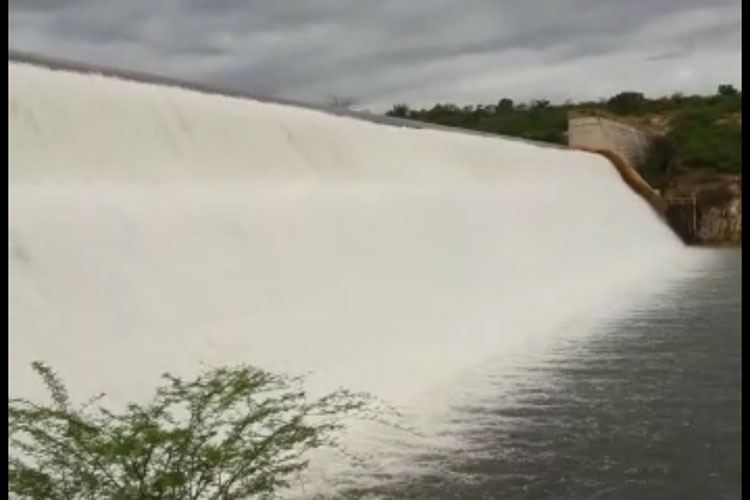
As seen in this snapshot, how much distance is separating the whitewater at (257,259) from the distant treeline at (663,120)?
17777 millimetres

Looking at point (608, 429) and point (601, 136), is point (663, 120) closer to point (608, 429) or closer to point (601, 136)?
point (601, 136)

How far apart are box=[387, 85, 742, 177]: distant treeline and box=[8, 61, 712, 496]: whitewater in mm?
17777

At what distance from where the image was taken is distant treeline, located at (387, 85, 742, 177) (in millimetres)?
35844

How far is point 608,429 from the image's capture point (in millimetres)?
8305

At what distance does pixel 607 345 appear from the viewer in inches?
485

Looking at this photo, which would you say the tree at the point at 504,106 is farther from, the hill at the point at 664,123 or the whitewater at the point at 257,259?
the whitewater at the point at 257,259

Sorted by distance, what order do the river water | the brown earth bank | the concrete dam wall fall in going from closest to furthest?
the river water
the brown earth bank
the concrete dam wall

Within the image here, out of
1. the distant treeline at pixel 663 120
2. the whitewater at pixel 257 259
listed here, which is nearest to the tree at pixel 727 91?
the distant treeline at pixel 663 120

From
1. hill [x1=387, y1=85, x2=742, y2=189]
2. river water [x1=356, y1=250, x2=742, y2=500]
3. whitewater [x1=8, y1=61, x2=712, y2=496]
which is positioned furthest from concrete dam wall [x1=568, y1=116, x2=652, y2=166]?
river water [x1=356, y1=250, x2=742, y2=500]

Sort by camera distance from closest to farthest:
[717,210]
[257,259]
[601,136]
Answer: [257,259], [717,210], [601,136]

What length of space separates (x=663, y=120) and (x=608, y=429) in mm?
33139

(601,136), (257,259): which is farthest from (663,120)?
(257,259)

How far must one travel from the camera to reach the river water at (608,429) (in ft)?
22.6

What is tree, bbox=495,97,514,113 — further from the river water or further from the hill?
the river water
